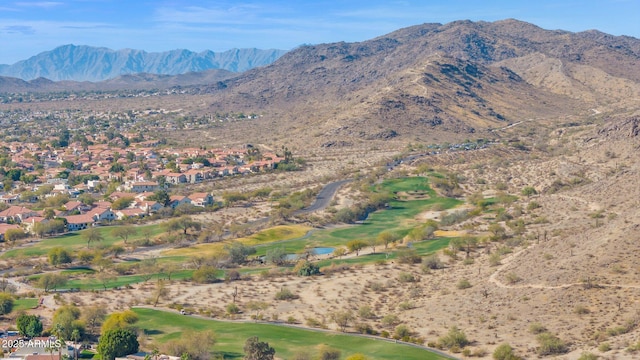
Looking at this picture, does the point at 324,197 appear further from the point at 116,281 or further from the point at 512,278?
the point at 512,278

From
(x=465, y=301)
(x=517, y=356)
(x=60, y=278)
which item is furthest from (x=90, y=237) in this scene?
(x=517, y=356)

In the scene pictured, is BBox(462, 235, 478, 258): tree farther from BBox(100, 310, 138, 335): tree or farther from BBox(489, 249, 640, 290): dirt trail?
BBox(100, 310, 138, 335): tree

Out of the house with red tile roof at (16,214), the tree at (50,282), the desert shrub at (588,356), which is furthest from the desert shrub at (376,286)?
the house with red tile roof at (16,214)

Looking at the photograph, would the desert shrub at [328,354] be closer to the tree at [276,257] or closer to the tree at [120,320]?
the tree at [120,320]

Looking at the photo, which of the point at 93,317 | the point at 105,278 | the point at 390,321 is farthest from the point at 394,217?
the point at 93,317

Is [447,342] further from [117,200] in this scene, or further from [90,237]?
[117,200]

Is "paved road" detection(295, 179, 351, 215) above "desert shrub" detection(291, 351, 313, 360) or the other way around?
above

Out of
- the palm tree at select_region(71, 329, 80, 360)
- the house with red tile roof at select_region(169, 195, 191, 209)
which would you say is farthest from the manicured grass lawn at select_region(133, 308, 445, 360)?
the house with red tile roof at select_region(169, 195, 191, 209)
